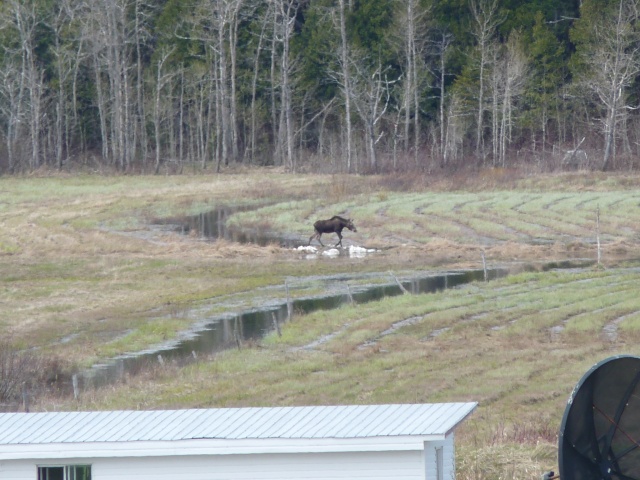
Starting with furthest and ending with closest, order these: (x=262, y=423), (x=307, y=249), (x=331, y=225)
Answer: (x=331, y=225) < (x=307, y=249) < (x=262, y=423)

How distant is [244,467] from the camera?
36.1 feet

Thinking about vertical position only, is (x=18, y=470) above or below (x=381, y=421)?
below

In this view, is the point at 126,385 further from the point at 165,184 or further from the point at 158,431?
the point at 165,184

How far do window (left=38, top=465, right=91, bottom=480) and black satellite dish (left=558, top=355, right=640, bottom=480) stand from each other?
14.6 ft

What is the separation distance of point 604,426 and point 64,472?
503 centimetres

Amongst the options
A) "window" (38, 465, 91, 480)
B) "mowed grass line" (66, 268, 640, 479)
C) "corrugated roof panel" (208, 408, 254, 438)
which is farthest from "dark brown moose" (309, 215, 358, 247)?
"window" (38, 465, 91, 480)

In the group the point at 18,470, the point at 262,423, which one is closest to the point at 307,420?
the point at 262,423

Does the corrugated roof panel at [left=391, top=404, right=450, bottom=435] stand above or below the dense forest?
below

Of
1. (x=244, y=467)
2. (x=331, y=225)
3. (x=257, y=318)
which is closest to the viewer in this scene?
(x=244, y=467)

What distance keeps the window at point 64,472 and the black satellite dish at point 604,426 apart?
14.6 feet

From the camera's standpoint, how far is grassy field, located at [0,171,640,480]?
1931cm

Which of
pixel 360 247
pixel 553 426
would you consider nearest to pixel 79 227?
pixel 360 247

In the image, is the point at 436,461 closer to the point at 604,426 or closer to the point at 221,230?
the point at 604,426

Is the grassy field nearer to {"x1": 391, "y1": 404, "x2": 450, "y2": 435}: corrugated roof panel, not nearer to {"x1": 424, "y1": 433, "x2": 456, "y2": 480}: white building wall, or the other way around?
{"x1": 424, "y1": 433, "x2": 456, "y2": 480}: white building wall
